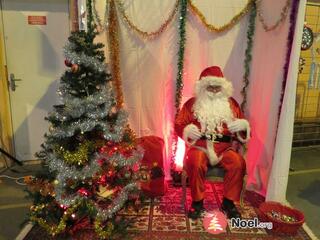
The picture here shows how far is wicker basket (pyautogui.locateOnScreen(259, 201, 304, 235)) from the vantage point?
7.94ft

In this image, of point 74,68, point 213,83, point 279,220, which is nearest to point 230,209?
point 279,220

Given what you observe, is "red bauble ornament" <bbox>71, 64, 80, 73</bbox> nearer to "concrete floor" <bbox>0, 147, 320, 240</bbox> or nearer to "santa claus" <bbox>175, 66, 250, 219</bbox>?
"santa claus" <bbox>175, 66, 250, 219</bbox>

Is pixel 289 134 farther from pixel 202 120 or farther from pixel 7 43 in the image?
pixel 7 43

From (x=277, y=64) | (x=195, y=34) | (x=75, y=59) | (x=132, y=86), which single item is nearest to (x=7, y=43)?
(x=132, y=86)

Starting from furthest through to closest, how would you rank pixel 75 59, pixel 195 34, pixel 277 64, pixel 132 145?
pixel 195 34
pixel 277 64
pixel 132 145
pixel 75 59

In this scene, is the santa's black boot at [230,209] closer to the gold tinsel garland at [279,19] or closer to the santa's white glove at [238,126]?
the santa's white glove at [238,126]

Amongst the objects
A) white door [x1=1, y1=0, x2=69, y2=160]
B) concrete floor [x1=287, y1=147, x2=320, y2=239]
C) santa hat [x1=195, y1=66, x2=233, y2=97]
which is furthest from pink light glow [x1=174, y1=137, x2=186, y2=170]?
white door [x1=1, y1=0, x2=69, y2=160]

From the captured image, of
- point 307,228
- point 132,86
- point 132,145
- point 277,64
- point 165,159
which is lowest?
point 307,228

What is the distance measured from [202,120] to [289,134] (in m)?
0.72

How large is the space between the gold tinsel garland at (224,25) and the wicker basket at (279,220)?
172cm

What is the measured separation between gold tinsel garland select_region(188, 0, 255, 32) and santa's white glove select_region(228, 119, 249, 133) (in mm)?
1004

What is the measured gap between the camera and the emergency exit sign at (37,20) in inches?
142

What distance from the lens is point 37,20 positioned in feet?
11.9

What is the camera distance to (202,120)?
2.80 metres
